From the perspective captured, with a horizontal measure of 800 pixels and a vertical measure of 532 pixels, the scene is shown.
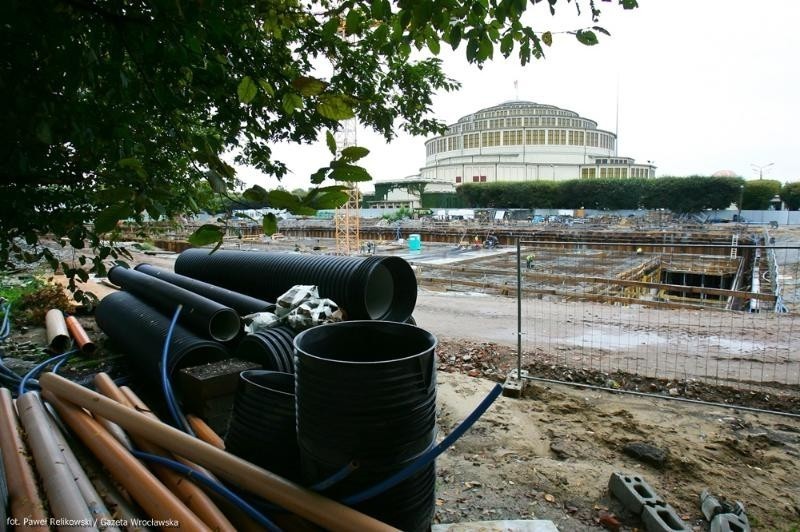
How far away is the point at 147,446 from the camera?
2.41 m

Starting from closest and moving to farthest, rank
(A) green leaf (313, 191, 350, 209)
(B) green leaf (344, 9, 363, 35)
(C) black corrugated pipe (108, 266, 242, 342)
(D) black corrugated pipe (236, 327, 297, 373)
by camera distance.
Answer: (A) green leaf (313, 191, 350, 209)
(B) green leaf (344, 9, 363, 35)
(D) black corrugated pipe (236, 327, 297, 373)
(C) black corrugated pipe (108, 266, 242, 342)

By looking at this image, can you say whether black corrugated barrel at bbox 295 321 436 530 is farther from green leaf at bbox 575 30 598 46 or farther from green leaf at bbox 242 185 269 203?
green leaf at bbox 575 30 598 46

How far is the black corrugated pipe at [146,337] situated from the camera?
3734mm

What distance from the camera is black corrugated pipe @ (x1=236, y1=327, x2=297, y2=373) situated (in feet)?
11.4

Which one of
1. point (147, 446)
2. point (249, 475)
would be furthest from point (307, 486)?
point (147, 446)

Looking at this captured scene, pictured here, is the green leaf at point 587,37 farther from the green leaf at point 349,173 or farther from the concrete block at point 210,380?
the concrete block at point 210,380

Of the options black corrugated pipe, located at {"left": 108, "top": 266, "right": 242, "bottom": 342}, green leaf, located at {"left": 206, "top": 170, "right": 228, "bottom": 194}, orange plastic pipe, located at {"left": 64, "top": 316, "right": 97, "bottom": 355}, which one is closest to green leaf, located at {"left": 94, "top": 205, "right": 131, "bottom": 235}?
green leaf, located at {"left": 206, "top": 170, "right": 228, "bottom": 194}

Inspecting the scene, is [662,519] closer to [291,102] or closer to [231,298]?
[291,102]

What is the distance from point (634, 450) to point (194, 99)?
14.1 feet

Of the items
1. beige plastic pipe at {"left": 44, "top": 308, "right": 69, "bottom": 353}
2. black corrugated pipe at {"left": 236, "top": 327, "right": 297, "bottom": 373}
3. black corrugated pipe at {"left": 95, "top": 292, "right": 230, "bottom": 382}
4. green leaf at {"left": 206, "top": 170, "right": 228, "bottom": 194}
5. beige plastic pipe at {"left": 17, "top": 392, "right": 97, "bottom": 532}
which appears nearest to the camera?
green leaf at {"left": 206, "top": 170, "right": 228, "bottom": 194}

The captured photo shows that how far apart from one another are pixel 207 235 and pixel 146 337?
12.0 ft

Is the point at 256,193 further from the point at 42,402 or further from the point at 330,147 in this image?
the point at 42,402

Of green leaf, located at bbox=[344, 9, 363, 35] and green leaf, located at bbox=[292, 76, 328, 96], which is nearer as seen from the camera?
green leaf, located at bbox=[292, 76, 328, 96]

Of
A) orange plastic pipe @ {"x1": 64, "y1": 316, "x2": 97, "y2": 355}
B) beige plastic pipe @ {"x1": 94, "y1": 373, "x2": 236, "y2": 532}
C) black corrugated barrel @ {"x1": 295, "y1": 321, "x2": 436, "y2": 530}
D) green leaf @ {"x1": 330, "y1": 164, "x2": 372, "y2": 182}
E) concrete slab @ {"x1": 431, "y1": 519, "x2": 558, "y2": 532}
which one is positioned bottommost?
concrete slab @ {"x1": 431, "y1": 519, "x2": 558, "y2": 532}
